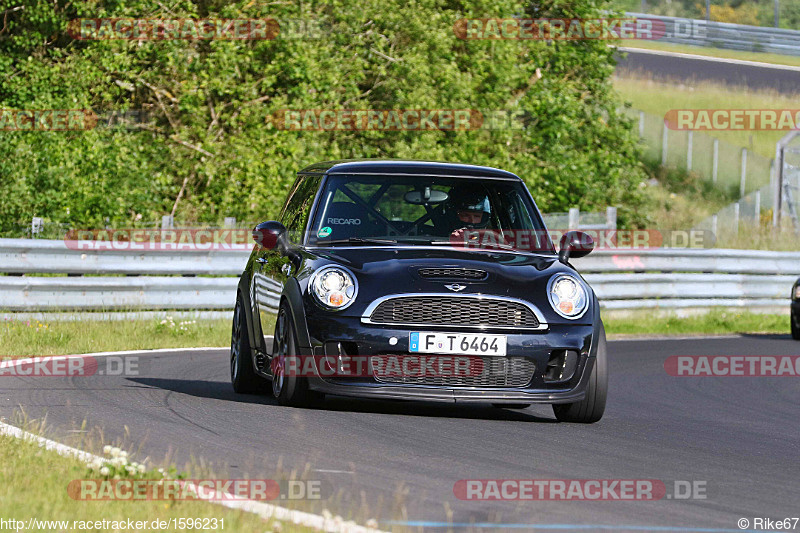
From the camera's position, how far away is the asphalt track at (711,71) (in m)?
49.2

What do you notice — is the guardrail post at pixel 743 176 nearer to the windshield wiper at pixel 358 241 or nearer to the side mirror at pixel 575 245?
the side mirror at pixel 575 245

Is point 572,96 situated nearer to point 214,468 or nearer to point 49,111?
point 49,111

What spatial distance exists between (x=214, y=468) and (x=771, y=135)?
4664 centimetres

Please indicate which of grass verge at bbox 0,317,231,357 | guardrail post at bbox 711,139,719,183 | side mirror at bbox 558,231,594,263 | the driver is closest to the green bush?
grass verge at bbox 0,317,231,357

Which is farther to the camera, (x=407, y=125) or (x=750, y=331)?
(x=407, y=125)

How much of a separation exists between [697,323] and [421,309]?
13.2 metres

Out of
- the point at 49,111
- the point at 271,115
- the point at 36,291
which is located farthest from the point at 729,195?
the point at 36,291

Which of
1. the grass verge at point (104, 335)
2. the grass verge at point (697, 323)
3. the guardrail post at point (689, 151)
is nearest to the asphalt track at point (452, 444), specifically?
the grass verge at point (104, 335)

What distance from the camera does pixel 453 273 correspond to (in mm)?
8453

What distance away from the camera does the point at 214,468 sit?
20.8ft

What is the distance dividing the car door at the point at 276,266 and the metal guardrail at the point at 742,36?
141 ft

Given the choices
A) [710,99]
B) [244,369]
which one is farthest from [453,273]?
[710,99]

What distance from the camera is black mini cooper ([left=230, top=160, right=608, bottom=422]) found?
8273 mm

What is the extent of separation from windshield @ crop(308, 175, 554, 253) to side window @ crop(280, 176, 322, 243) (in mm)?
191
